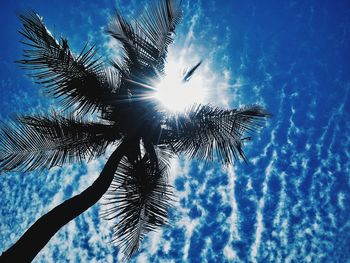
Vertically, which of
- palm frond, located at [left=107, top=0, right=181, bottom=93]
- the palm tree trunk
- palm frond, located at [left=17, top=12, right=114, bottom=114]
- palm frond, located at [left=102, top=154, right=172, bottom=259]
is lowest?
the palm tree trunk

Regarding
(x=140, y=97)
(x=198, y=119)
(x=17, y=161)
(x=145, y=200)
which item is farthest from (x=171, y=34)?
(x=17, y=161)

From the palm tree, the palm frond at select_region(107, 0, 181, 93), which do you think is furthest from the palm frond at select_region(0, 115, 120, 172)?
the palm frond at select_region(107, 0, 181, 93)

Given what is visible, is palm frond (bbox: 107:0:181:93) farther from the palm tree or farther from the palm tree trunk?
the palm tree trunk

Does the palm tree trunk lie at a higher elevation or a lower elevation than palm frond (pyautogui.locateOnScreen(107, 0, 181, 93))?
lower

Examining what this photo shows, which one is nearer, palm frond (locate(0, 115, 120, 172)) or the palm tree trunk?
the palm tree trunk

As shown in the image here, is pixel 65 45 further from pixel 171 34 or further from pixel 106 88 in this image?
pixel 171 34
